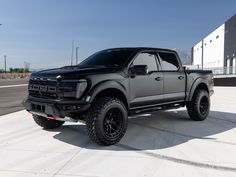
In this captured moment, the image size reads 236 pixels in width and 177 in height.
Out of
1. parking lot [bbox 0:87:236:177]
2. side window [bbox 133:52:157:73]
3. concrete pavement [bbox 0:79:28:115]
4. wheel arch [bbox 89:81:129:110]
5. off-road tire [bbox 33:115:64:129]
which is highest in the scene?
side window [bbox 133:52:157:73]

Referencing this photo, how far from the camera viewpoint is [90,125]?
5918 millimetres

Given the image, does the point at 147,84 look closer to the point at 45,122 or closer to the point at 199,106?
the point at 199,106

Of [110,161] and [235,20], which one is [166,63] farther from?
[235,20]

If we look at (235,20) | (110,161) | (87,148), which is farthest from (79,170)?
(235,20)

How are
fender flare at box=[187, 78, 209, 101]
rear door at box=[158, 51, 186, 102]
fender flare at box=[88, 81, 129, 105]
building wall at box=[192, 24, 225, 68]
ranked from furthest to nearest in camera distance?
building wall at box=[192, 24, 225, 68] → fender flare at box=[187, 78, 209, 101] → rear door at box=[158, 51, 186, 102] → fender flare at box=[88, 81, 129, 105]

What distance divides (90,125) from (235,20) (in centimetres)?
5373

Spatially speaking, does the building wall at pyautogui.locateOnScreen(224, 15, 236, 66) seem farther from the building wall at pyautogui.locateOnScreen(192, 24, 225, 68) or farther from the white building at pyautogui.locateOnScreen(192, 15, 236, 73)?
the building wall at pyautogui.locateOnScreen(192, 24, 225, 68)

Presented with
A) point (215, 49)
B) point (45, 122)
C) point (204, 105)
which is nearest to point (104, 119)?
point (45, 122)

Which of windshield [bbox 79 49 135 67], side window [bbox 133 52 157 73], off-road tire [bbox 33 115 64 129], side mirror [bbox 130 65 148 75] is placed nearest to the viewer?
side mirror [bbox 130 65 148 75]

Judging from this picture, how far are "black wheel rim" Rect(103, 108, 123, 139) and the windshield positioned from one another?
1.06 m

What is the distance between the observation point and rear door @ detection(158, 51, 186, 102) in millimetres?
7738

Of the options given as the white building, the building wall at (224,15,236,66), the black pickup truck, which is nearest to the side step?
the black pickup truck

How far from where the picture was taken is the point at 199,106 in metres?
8.77

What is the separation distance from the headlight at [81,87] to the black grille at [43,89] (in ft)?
1.55
